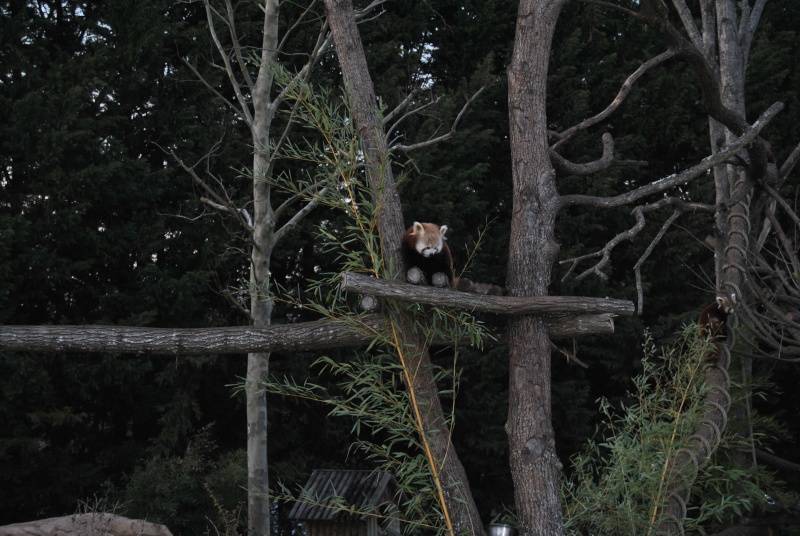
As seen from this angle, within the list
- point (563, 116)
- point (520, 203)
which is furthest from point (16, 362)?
point (563, 116)

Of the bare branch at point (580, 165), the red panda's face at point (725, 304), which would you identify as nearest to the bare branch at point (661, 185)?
the bare branch at point (580, 165)

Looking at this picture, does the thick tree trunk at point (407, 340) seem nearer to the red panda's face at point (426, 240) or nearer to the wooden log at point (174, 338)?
the red panda's face at point (426, 240)

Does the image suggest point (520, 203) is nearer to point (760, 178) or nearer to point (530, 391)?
point (530, 391)

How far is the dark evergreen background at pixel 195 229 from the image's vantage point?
23.6ft

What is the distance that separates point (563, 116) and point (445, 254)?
21.3 feet

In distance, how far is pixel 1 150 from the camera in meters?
7.32

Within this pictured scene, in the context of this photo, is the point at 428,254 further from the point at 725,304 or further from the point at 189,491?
the point at 189,491

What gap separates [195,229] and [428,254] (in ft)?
15.3

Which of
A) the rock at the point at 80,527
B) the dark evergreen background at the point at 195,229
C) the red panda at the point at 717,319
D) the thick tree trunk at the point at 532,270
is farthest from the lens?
the dark evergreen background at the point at 195,229

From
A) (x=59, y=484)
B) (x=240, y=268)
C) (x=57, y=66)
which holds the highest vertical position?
(x=57, y=66)

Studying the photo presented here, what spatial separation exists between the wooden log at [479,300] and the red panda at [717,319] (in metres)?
1.97

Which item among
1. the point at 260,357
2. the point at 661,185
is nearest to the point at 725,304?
the point at 661,185

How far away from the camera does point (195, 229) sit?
8164mm

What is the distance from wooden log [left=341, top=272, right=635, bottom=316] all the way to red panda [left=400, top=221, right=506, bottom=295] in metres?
0.23
